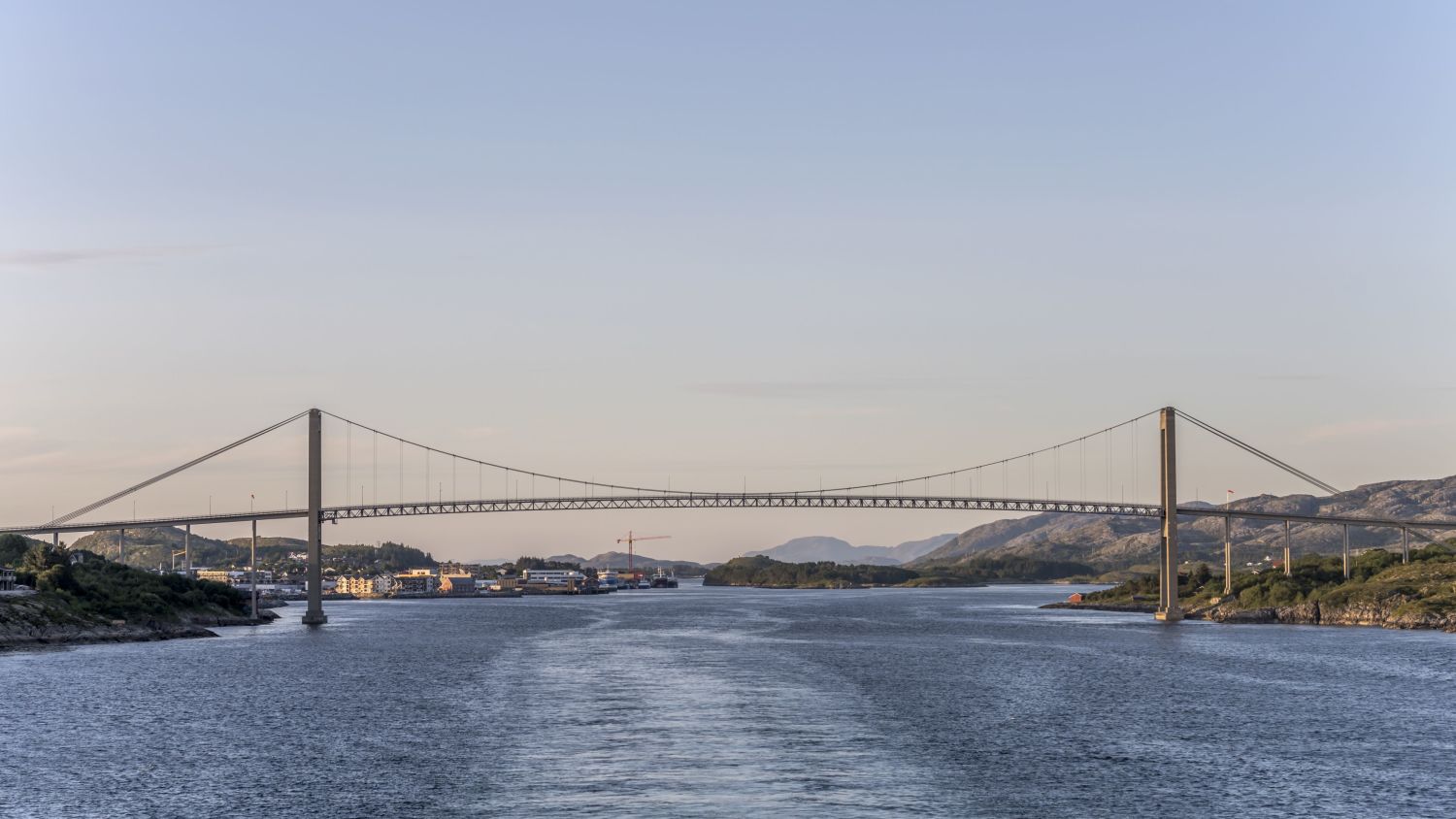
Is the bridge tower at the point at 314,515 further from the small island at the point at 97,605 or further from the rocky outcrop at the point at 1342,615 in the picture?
the rocky outcrop at the point at 1342,615

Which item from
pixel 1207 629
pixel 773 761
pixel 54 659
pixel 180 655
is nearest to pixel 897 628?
pixel 1207 629

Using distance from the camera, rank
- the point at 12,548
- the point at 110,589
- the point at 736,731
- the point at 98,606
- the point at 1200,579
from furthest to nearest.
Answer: the point at 1200,579, the point at 12,548, the point at 110,589, the point at 98,606, the point at 736,731

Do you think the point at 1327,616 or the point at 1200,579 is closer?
the point at 1327,616

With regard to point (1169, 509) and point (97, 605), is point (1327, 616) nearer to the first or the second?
point (1169, 509)

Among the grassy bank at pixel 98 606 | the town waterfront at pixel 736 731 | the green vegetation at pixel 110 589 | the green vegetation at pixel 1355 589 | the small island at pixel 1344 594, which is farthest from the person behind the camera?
Answer: the green vegetation at pixel 1355 589

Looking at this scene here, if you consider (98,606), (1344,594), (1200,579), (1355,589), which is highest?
(98,606)

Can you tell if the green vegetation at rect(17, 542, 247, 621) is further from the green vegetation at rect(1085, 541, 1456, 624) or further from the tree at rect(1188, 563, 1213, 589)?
the tree at rect(1188, 563, 1213, 589)

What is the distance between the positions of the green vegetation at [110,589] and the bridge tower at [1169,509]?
85617mm

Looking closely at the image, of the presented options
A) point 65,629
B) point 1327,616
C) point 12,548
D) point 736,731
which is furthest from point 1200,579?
point 12,548

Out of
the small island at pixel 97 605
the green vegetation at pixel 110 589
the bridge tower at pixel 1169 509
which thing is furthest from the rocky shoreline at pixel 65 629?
the bridge tower at pixel 1169 509

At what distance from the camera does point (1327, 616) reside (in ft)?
388

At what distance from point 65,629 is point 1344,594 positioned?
344 ft

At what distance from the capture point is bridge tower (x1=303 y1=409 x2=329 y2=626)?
121875mm

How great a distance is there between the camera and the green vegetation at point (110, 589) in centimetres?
10578
